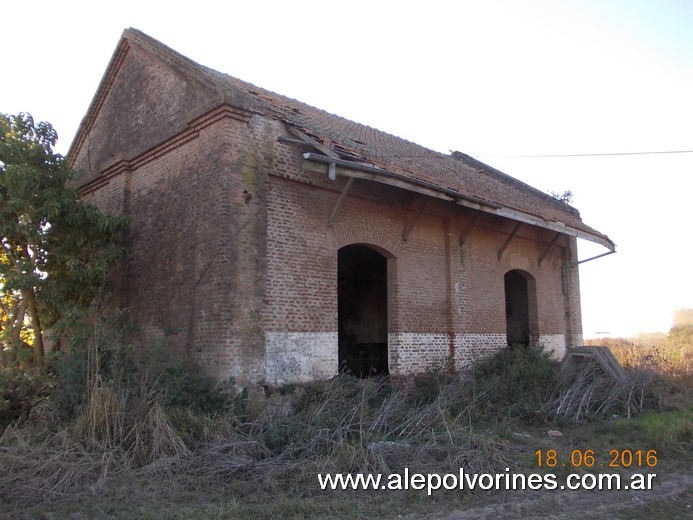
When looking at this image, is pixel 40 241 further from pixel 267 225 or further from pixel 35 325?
pixel 267 225

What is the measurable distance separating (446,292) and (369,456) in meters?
6.35

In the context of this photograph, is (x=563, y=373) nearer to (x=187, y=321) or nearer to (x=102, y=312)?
(x=187, y=321)

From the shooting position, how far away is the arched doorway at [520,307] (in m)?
15.7

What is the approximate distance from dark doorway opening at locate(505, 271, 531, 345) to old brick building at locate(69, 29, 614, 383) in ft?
5.42

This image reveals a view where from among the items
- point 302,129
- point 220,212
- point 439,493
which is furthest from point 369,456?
point 302,129

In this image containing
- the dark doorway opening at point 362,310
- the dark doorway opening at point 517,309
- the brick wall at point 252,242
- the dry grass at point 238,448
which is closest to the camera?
the dry grass at point 238,448

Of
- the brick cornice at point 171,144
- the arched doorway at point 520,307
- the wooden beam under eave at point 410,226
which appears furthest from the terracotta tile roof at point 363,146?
the arched doorway at point 520,307

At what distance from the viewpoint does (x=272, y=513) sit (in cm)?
543

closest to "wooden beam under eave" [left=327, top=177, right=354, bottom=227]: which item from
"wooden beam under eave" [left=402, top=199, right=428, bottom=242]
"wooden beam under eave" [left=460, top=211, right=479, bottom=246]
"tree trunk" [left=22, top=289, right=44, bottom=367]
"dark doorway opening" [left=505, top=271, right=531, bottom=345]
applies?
"wooden beam under eave" [left=402, top=199, right=428, bottom=242]

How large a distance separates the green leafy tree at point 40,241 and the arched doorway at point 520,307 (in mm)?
10694

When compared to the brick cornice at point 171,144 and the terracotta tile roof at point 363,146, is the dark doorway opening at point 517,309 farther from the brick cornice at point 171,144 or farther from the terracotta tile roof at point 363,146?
the brick cornice at point 171,144

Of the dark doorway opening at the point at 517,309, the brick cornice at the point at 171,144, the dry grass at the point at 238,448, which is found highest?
the brick cornice at the point at 171,144

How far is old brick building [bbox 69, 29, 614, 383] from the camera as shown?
9203 mm

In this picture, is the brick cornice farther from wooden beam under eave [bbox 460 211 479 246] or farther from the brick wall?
wooden beam under eave [bbox 460 211 479 246]
